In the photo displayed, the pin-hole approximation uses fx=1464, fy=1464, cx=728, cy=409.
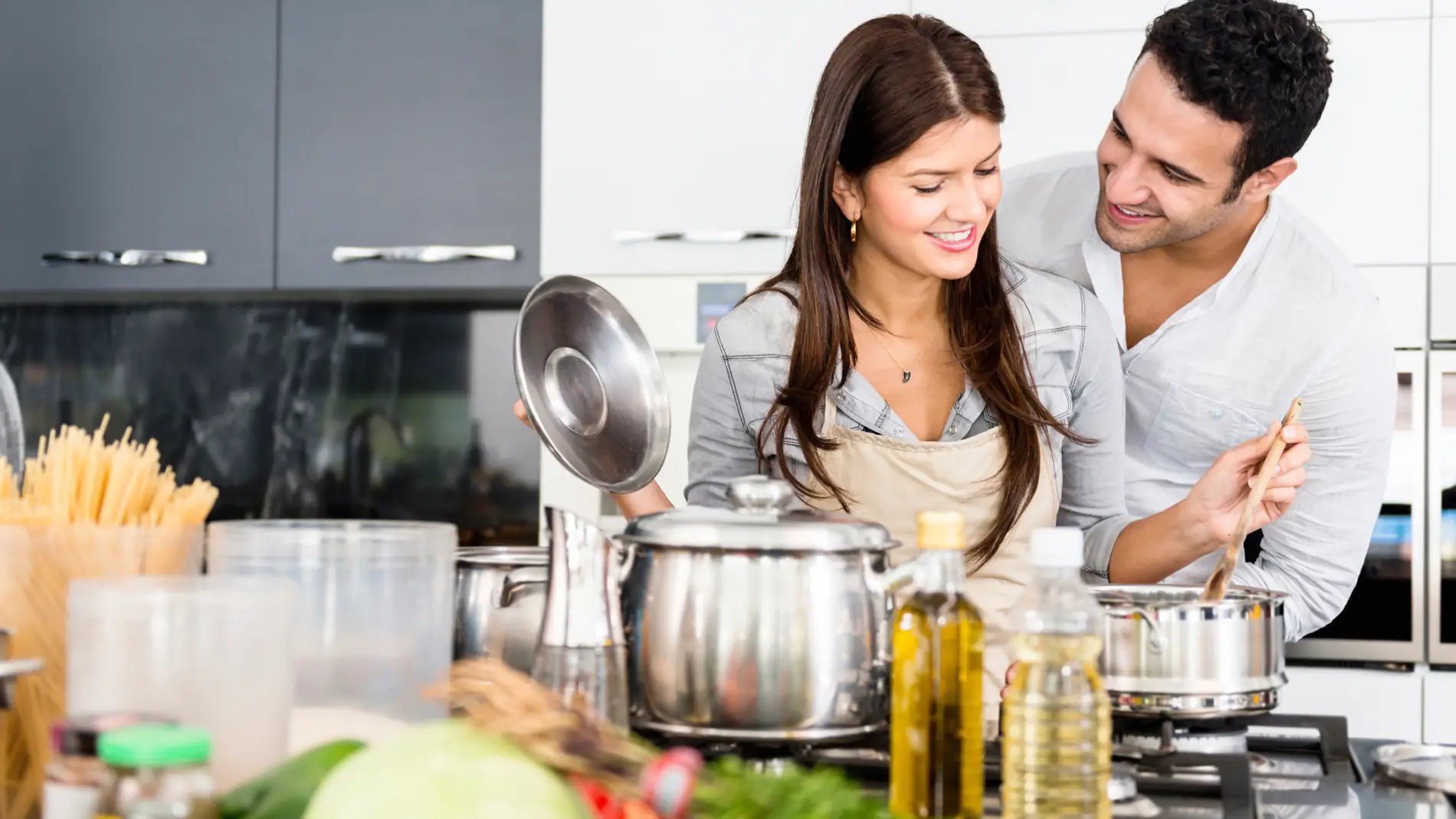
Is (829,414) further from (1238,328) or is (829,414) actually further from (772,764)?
(1238,328)

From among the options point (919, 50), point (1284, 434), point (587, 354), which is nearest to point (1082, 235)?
point (919, 50)

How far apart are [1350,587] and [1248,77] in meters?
0.83

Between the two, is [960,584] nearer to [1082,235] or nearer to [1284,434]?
[1284,434]

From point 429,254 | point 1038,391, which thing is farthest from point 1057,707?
point 429,254

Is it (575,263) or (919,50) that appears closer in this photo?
(919,50)

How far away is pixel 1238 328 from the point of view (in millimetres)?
2156

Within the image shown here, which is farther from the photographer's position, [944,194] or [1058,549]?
[944,194]

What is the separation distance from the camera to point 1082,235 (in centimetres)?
210

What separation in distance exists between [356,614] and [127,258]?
217cm

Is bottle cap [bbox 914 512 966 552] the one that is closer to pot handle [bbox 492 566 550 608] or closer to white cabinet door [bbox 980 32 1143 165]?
pot handle [bbox 492 566 550 608]

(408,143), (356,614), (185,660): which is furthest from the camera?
(408,143)

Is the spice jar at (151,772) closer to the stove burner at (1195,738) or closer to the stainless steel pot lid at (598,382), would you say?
the stainless steel pot lid at (598,382)

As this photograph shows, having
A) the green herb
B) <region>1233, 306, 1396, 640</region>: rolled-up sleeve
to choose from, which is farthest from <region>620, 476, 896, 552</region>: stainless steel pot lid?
<region>1233, 306, 1396, 640</region>: rolled-up sleeve

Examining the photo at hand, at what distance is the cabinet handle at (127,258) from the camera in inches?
109
